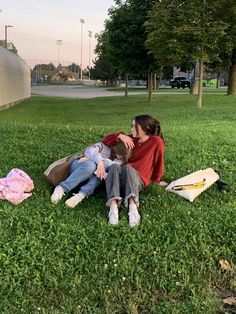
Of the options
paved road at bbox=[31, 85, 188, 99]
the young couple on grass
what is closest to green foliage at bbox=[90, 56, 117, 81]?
paved road at bbox=[31, 85, 188, 99]

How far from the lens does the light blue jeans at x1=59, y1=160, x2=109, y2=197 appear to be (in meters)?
4.93

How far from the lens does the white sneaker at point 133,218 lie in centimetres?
445

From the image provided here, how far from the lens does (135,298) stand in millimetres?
3707

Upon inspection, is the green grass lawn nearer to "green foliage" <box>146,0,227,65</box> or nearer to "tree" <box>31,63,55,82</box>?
"green foliage" <box>146,0,227,65</box>

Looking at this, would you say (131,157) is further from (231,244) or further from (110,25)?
(110,25)

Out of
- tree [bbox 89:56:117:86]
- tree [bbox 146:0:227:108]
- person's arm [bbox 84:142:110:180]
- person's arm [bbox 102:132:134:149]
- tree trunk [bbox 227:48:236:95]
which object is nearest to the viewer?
person's arm [bbox 84:142:110:180]

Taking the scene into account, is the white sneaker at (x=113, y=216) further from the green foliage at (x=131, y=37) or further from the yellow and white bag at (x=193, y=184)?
the green foliage at (x=131, y=37)

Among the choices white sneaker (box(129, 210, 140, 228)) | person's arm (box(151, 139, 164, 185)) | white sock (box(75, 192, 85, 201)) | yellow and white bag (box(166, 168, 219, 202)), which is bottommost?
white sneaker (box(129, 210, 140, 228))

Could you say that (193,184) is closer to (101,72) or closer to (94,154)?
(94,154)

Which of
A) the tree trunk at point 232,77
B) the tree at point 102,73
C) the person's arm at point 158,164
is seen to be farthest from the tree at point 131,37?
the tree at point 102,73

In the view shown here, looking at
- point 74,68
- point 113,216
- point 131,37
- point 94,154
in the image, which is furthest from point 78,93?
point 74,68

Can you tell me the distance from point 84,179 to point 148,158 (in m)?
0.68

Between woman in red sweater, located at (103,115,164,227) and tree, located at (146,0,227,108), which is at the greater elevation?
tree, located at (146,0,227,108)

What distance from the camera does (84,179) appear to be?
4980 mm
